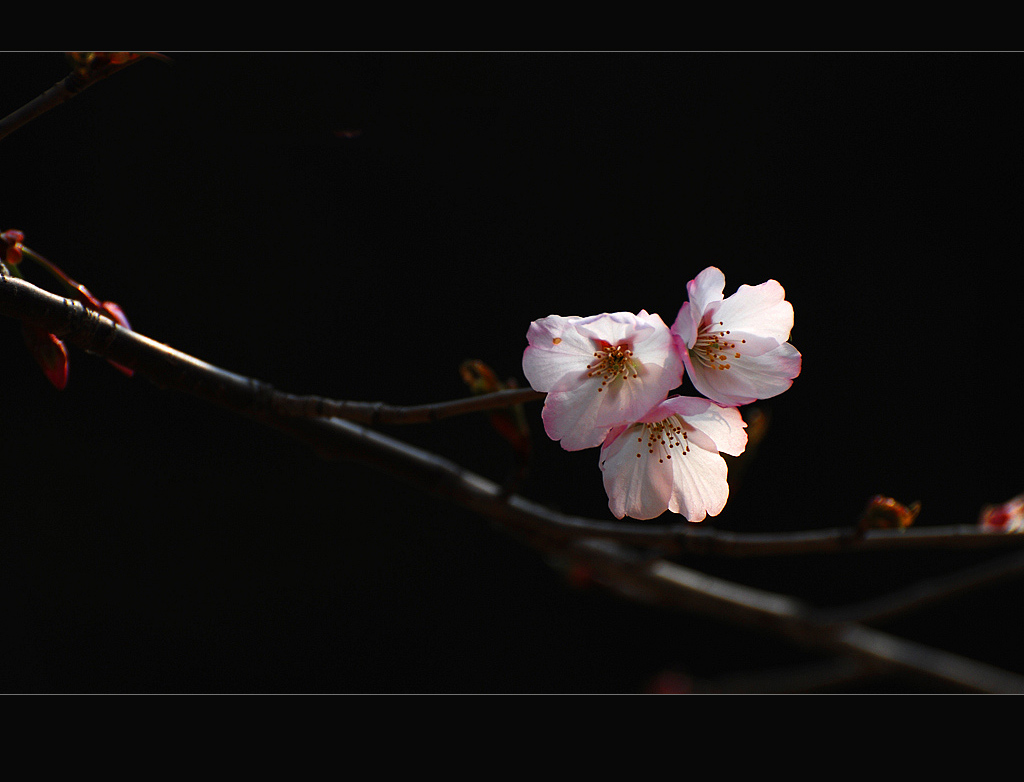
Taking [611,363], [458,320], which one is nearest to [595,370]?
[611,363]

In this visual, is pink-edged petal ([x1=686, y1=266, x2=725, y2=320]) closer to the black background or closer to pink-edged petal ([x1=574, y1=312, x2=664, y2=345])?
pink-edged petal ([x1=574, y1=312, x2=664, y2=345])

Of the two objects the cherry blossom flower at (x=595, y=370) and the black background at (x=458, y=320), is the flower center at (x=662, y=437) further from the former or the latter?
the black background at (x=458, y=320)

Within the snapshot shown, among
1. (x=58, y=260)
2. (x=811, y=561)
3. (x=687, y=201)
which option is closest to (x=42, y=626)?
(x=58, y=260)

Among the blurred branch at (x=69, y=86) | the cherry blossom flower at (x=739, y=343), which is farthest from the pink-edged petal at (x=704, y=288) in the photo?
the blurred branch at (x=69, y=86)

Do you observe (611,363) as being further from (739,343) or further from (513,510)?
(513,510)

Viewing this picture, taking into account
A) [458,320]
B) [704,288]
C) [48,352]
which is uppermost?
[458,320]

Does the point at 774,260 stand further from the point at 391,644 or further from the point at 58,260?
the point at 58,260
